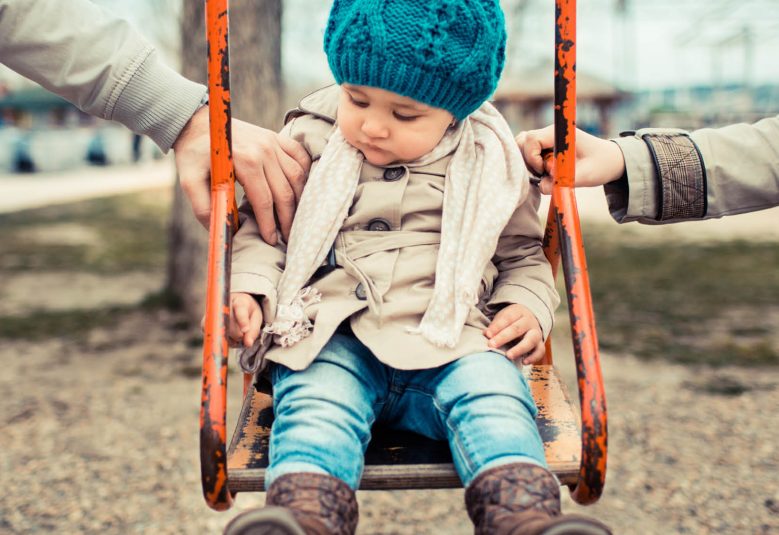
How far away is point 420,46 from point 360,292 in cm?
45

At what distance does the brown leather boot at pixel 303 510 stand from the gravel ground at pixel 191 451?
1741mm

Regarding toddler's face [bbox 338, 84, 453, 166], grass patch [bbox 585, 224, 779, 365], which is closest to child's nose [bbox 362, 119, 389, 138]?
toddler's face [bbox 338, 84, 453, 166]

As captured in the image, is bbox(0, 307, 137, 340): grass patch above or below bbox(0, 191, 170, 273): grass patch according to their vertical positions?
above

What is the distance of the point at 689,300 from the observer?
586 cm

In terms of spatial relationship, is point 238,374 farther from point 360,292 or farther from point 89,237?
point 89,237

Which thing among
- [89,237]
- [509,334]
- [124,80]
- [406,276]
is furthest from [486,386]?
[89,237]

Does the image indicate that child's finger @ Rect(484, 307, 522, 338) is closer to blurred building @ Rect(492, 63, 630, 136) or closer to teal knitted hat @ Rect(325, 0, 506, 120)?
teal knitted hat @ Rect(325, 0, 506, 120)

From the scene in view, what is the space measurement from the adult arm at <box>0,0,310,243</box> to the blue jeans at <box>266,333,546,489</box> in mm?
330

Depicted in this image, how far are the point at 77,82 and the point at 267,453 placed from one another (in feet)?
2.68

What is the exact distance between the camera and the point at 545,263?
169 centimetres

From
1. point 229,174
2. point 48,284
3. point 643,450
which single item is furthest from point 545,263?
point 48,284

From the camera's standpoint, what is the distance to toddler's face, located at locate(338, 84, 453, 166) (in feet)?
4.97

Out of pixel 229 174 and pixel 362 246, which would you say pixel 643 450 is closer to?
pixel 362 246

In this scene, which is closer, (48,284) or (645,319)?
(645,319)
